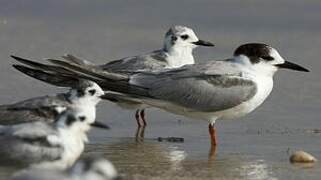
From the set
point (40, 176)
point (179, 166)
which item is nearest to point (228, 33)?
point (179, 166)

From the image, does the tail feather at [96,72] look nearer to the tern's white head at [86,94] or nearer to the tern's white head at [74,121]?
the tern's white head at [86,94]

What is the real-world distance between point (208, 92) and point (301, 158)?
1220 mm

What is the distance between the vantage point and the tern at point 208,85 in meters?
9.96

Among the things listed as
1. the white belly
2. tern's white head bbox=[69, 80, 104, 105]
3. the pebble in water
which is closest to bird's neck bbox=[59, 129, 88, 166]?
tern's white head bbox=[69, 80, 104, 105]

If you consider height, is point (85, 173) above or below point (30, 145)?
below

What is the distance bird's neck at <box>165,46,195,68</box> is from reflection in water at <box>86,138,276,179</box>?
184cm

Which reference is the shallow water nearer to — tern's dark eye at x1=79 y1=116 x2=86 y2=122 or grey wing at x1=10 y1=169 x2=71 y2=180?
tern's dark eye at x1=79 y1=116 x2=86 y2=122

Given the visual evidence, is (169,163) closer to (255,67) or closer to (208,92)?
(208,92)

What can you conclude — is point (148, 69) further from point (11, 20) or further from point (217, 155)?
point (11, 20)

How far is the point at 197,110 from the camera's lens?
10.0m

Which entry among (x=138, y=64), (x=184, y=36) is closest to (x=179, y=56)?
(x=184, y=36)

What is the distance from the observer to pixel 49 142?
24.0 feet

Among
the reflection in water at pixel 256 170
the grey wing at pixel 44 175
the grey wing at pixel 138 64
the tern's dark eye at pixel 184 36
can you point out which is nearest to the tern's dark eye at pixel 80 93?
the reflection in water at pixel 256 170

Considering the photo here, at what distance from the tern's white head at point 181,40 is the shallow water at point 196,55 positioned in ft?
1.56
